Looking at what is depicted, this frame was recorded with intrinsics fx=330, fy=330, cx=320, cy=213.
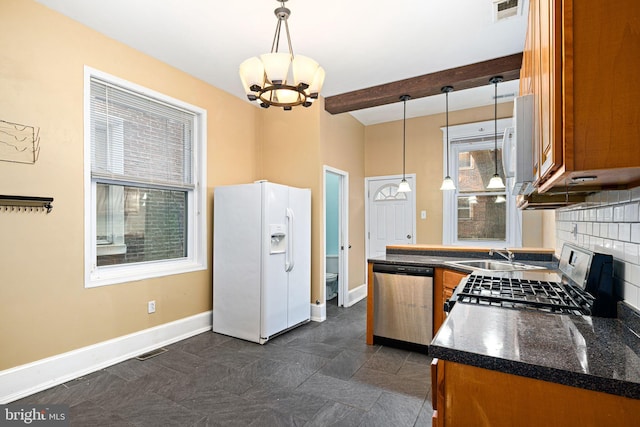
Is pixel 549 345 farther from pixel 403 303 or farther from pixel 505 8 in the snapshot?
pixel 505 8

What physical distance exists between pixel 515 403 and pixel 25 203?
3.11 m

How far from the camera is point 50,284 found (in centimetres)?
253

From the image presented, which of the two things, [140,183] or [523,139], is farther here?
[140,183]

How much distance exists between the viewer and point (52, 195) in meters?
2.54

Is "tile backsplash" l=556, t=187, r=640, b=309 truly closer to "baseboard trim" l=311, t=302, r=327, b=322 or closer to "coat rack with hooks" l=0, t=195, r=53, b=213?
"baseboard trim" l=311, t=302, r=327, b=322

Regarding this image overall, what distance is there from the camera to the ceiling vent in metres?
2.44

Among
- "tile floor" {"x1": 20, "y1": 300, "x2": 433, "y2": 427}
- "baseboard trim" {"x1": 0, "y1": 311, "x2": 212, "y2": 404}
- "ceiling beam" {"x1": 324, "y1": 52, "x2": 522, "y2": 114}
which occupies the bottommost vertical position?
"tile floor" {"x1": 20, "y1": 300, "x2": 433, "y2": 427}

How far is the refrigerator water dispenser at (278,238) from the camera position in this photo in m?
3.52

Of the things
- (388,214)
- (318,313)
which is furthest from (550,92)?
(388,214)

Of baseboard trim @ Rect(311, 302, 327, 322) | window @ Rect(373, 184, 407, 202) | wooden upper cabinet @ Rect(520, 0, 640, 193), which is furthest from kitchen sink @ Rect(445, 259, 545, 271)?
window @ Rect(373, 184, 407, 202)

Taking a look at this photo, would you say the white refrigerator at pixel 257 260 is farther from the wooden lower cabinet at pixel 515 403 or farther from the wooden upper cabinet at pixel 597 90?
the wooden upper cabinet at pixel 597 90

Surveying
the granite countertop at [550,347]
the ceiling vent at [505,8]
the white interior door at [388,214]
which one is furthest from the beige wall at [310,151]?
the granite countertop at [550,347]

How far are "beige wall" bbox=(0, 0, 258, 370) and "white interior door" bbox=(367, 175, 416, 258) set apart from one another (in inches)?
139
